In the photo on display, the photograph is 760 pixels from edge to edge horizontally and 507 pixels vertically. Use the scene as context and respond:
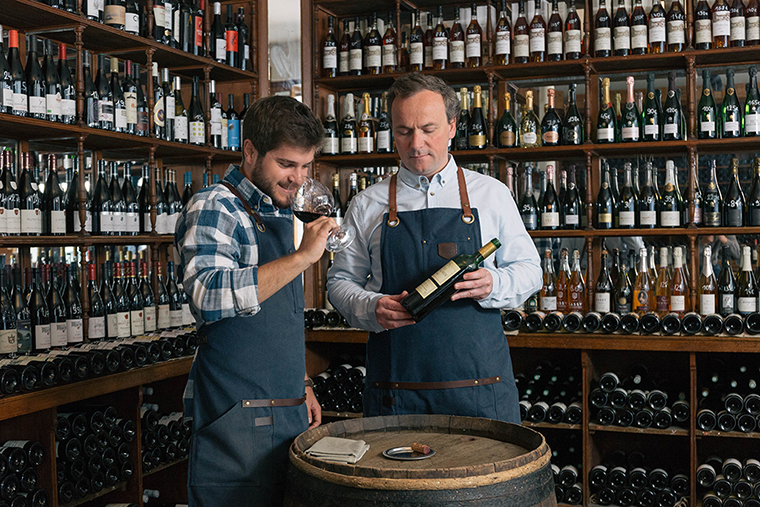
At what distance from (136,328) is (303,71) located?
5.73ft

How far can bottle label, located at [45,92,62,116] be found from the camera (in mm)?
3062

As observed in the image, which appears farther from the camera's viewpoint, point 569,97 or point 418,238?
point 569,97

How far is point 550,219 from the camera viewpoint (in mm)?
3934

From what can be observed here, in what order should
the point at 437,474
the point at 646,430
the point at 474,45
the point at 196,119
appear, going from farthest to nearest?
1. the point at 474,45
2. the point at 196,119
3. the point at 646,430
4. the point at 437,474

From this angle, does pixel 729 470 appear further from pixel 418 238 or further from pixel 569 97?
pixel 418 238

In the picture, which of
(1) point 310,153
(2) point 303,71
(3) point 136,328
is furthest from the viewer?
(2) point 303,71

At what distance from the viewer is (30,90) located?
317 centimetres

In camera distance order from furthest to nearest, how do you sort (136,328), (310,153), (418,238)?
(136,328) < (418,238) < (310,153)

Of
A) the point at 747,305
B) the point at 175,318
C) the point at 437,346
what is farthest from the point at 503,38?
the point at 437,346

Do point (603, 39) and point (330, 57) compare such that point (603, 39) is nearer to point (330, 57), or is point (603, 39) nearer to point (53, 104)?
point (330, 57)

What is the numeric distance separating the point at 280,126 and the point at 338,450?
73 cm

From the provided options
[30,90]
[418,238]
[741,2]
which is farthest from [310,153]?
[741,2]

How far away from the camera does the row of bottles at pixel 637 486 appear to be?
3684 mm

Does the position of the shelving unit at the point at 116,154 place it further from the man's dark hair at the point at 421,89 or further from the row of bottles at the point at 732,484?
the row of bottles at the point at 732,484
